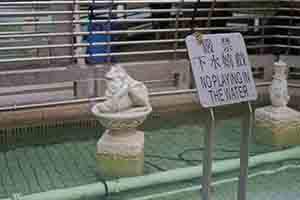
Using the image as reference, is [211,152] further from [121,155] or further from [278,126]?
[278,126]

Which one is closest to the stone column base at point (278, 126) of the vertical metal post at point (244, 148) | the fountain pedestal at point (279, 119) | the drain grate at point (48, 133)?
the fountain pedestal at point (279, 119)

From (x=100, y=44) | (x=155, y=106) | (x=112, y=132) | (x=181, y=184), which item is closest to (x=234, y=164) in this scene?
(x=181, y=184)

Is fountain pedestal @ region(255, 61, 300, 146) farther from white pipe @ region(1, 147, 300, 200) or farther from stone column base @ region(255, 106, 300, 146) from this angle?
white pipe @ region(1, 147, 300, 200)

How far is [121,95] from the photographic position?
11.3 ft

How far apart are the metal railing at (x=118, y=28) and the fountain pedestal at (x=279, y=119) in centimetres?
87

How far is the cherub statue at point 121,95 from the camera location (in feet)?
11.3

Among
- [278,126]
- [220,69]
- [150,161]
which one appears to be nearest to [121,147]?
[150,161]

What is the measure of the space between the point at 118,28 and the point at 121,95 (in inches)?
71.7

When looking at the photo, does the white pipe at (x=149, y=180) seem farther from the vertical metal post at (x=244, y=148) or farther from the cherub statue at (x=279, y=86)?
the vertical metal post at (x=244, y=148)

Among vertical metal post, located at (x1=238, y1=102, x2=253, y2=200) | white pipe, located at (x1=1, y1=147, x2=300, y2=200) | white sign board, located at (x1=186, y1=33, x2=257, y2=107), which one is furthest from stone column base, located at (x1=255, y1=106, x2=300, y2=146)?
white sign board, located at (x1=186, y1=33, x2=257, y2=107)

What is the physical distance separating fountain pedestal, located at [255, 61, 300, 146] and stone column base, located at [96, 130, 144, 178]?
132cm

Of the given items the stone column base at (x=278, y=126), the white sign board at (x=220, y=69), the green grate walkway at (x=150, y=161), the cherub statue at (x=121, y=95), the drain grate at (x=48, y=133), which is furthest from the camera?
the stone column base at (x=278, y=126)

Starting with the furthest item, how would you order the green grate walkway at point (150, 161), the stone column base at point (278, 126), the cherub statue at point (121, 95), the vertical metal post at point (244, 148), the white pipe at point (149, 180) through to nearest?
the stone column base at point (278, 126)
the cherub statue at point (121, 95)
the green grate walkway at point (150, 161)
the white pipe at point (149, 180)
the vertical metal post at point (244, 148)

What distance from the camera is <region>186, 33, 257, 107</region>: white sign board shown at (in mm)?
2195
